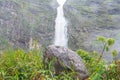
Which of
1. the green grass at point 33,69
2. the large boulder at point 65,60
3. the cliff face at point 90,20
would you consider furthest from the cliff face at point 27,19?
the green grass at point 33,69

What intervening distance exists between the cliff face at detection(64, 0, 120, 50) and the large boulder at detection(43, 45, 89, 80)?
107 feet

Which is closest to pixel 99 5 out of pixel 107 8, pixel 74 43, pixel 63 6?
pixel 107 8

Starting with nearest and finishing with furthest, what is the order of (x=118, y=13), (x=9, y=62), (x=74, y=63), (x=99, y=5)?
(x=9, y=62)
(x=74, y=63)
(x=118, y=13)
(x=99, y=5)

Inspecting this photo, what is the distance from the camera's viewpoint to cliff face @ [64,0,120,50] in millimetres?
40447

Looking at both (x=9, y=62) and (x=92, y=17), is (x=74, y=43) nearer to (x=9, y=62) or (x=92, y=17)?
(x=92, y=17)

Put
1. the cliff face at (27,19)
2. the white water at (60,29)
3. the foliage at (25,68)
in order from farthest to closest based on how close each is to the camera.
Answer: the cliff face at (27,19) → the white water at (60,29) → the foliage at (25,68)

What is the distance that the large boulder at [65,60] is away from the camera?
437 centimetres

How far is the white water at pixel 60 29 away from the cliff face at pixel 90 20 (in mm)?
718

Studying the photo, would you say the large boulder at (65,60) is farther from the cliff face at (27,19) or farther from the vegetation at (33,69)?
the cliff face at (27,19)

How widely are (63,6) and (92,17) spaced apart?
13.1 feet

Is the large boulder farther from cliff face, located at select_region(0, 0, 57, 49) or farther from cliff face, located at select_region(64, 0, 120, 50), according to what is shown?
cliff face, located at select_region(0, 0, 57, 49)

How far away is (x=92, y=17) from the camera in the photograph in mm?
45344

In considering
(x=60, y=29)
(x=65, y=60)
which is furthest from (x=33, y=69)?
(x=60, y=29)

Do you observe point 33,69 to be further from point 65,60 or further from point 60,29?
point 60,29
